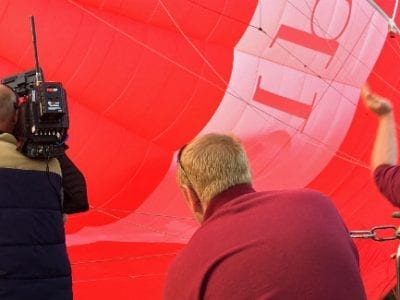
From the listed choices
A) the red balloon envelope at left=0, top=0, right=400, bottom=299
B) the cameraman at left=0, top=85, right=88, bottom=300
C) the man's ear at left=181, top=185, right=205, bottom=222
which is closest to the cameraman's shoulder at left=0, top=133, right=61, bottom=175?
the cameraman at left=0, top=85, right=88, bottom=300

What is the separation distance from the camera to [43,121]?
1813 mm

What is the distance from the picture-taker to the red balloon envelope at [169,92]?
135 inches

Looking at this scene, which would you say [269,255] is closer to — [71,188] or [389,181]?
[389,181]

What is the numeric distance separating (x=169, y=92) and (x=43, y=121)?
75.6 inches

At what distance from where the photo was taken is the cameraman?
175 centimetres

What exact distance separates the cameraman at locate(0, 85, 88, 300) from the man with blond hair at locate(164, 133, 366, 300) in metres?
0.77

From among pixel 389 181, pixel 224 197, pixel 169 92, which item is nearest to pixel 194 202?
pixel 224 197

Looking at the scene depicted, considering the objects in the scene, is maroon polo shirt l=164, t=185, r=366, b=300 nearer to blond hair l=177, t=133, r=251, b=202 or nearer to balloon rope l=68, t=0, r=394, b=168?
blond hair l=177, t=133, r=251, b=202

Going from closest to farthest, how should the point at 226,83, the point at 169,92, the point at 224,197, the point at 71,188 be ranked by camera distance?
the point at 224,197 → the point at 71,188 → the point at 169,92 → the point at 226,83

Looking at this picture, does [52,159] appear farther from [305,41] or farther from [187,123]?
[305,41]

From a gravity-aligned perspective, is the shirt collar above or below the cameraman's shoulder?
above

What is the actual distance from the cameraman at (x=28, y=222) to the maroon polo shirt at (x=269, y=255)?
2.54 feet

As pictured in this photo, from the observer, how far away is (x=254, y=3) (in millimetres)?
3986

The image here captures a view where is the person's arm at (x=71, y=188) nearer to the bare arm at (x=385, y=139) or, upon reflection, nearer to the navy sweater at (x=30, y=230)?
the navy sweater at (x=30, y=230)
